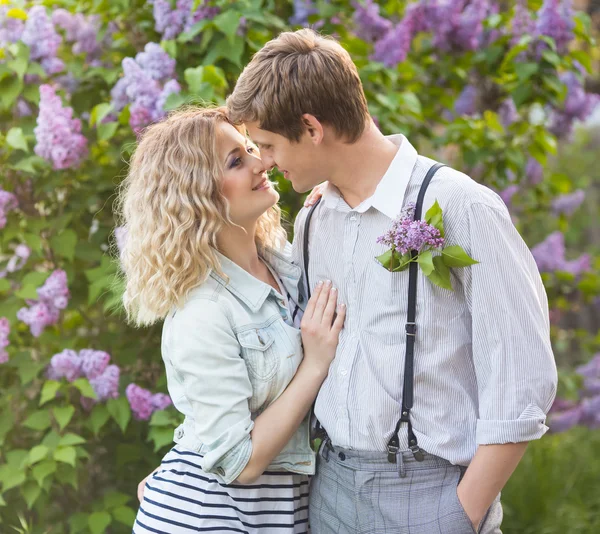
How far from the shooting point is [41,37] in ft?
9.50

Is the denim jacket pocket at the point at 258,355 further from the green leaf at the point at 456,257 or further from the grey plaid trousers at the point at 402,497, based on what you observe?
the green leaf at the point at 456,257

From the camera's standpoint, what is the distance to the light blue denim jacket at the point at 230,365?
188 centimetres

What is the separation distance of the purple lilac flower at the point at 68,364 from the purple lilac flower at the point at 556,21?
2.27m

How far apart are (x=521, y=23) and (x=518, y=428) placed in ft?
7.28

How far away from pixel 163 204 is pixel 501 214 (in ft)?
2.86

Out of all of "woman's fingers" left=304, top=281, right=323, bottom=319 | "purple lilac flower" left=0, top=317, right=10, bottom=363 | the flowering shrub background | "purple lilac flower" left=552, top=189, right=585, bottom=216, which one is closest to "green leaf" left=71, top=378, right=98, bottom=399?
the flowering shrub background

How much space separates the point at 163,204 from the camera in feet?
6.60

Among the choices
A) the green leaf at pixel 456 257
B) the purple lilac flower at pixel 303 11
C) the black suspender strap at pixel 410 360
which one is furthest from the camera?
the purple lilac flower at pixel 303 11

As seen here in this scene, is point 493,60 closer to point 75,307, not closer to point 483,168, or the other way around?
point 483,168

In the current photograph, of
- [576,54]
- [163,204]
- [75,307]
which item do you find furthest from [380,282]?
[576,54]

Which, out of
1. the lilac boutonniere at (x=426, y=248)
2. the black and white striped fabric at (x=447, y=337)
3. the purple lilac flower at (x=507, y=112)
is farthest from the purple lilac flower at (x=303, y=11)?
the lilac boutonniere at (x=426, y=248)

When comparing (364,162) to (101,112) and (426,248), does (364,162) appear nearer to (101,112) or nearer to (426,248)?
(426,248)

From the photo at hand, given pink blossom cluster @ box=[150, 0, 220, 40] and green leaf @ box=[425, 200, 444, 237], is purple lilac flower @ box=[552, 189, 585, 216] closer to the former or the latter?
pink blossom cluster @ box=[150, 0, 220, 40]

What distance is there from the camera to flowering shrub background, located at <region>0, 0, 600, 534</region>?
8.98 ft
